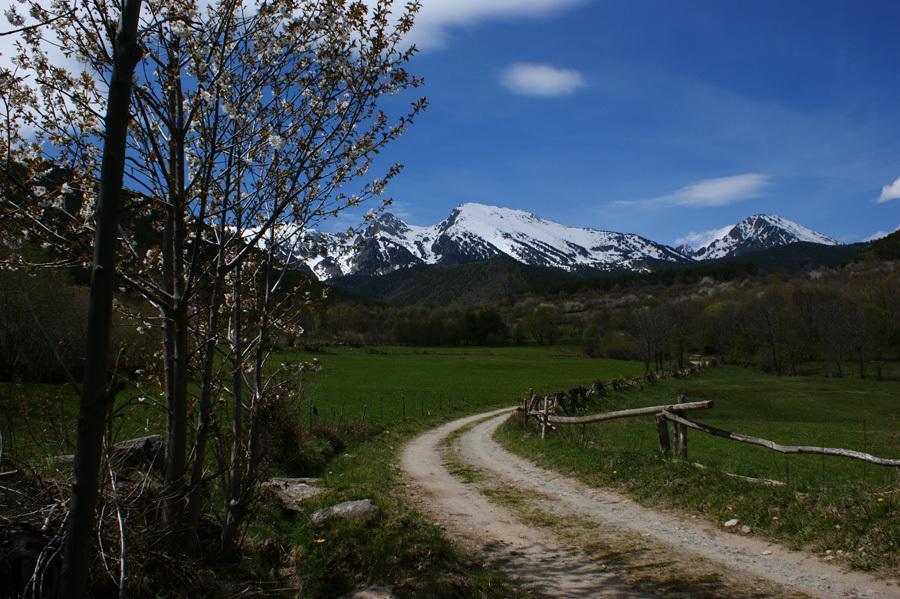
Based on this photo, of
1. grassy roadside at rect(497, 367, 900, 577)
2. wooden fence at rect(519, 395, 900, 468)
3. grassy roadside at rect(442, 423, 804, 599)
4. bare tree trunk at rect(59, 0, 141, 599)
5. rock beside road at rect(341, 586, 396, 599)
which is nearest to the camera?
bare tree trunk at rect(59, 0, 141, 599)

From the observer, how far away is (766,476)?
11344 mm

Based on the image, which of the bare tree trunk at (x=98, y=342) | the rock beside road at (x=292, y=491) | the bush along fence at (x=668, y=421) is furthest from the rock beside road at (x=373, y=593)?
the bush along fence at (x=668, y=421)

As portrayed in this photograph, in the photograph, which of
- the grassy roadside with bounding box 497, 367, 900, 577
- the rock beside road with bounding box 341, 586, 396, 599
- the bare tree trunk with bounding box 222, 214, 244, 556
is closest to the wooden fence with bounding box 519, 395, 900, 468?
the grassy roadside with bounding box 497, 367, 900, 577

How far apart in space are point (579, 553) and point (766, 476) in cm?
581

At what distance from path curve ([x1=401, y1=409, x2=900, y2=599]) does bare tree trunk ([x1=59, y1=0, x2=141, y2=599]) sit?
522cm

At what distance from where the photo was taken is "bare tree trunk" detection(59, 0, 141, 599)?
2340mm

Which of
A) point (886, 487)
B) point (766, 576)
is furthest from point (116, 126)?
point (886, 487)

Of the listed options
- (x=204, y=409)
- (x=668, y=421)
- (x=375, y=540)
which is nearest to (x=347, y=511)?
(x=375, y=540)

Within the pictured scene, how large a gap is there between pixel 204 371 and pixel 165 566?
1.72 meters

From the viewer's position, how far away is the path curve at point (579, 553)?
637cm

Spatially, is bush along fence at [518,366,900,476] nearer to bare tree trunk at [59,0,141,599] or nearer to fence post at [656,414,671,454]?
fence post at [656,414,671,454]

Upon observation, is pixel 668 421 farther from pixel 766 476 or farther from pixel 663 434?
pixel 766 476

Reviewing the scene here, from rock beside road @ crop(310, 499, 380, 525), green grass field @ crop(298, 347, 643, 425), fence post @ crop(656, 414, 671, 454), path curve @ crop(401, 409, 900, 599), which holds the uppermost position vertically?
fence post @ crop(656, 414, 671, 454)

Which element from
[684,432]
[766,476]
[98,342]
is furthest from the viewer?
[684,432]
